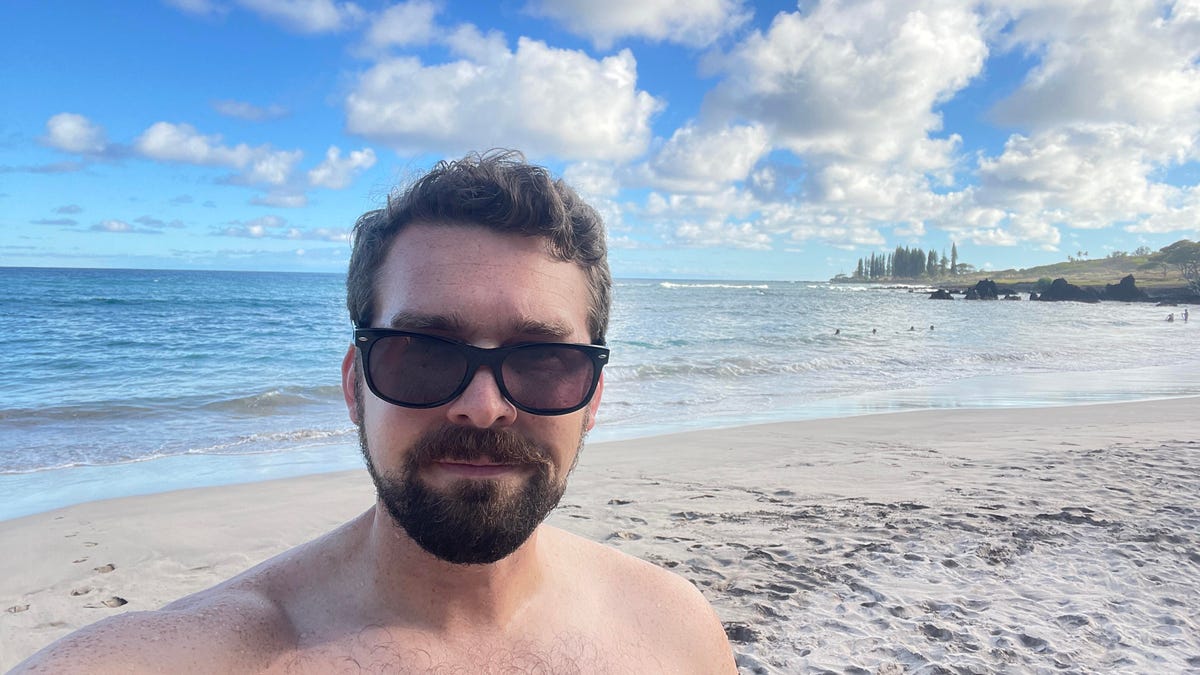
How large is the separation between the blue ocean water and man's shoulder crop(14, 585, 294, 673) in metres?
5.76

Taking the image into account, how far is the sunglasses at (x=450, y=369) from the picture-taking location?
4.79 feet

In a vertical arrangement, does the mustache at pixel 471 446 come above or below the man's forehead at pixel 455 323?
below

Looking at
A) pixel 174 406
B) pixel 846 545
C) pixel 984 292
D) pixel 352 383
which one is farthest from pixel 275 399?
pixel 984 292

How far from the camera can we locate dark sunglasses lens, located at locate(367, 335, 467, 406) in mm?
1457

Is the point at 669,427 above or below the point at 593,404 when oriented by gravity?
below

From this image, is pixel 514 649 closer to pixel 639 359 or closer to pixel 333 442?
pixel 333 442

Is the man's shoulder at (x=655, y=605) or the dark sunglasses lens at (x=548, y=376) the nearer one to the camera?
the dark sunglasses lens at (x=548, y=376)

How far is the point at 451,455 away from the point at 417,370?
0.20 m

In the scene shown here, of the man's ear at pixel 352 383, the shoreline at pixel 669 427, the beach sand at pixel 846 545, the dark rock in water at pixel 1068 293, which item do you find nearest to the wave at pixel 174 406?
the shoreline at pixel 669 427

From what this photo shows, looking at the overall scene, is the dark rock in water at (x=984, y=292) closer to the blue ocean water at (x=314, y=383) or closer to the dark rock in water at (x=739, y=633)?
the blue ocean water at (x=314, y=383)

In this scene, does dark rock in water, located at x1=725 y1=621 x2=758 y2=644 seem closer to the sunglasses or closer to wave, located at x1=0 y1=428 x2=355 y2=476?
the sunglasses

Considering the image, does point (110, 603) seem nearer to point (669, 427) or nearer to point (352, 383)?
point (352, 383)

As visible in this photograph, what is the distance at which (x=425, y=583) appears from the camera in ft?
4.81

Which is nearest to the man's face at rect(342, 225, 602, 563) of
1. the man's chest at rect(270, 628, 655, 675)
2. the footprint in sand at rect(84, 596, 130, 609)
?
the man's chest at rect(270, 628, 655, 675)
